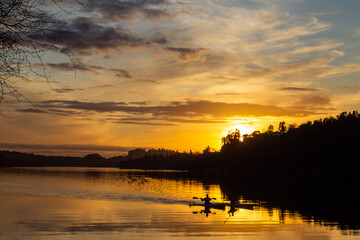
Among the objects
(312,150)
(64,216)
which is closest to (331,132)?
(312,150)

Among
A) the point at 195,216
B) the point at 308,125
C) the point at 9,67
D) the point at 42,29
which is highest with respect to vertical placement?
the point at 308,125

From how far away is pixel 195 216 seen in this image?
38094mm

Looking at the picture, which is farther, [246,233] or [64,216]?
[64,216]

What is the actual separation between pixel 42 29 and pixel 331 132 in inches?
5535

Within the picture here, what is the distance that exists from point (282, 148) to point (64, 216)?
13141 centimetres

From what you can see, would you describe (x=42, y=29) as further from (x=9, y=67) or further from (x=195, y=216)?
(x=195, y=216)

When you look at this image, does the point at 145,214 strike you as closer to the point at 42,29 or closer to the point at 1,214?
the point at 1,214

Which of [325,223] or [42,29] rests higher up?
[42,29]

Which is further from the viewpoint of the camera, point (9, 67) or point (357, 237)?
point (357, 237)

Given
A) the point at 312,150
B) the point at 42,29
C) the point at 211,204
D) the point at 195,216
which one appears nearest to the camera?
the point at 42,29

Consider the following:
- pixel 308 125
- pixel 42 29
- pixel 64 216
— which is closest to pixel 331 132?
pixel 308 125

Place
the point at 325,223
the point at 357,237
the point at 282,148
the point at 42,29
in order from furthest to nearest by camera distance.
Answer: the point at 282,148
the point at 325,223
the point at 357,237
the point at 42,29

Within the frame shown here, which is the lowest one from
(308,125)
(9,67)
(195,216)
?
(195,216)

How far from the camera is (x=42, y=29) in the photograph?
7871mm
